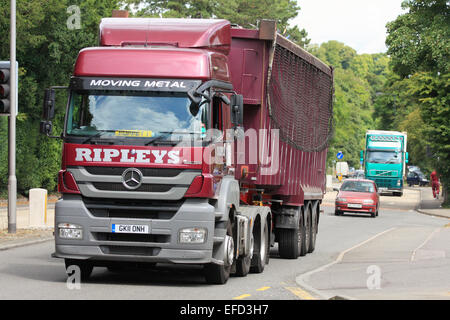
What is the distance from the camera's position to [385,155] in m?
62.4

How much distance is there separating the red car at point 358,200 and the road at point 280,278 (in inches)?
702

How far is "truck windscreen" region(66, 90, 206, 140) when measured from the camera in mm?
13141

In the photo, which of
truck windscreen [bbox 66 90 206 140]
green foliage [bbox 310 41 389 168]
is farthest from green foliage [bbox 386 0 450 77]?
truck windscreen [bbox 66 90 206 140]

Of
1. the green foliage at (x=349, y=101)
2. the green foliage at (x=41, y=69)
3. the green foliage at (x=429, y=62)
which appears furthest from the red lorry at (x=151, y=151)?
the green foliage at (x=349, y=101)

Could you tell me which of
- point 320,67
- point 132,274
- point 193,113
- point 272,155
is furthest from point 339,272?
point 320,67

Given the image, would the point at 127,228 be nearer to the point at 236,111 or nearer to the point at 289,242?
the point at 236,111

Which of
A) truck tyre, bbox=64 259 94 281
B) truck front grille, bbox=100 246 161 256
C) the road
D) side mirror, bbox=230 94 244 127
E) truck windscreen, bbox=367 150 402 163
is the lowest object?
the road

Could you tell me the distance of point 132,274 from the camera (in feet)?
50.4

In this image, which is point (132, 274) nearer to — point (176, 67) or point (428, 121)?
point (176, 67)

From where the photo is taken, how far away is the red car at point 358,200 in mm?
40500

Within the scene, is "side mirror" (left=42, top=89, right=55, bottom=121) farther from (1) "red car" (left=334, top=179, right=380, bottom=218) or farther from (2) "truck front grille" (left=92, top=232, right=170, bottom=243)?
(1) "red car" (left=334, top=179, right=380, bottom=218)

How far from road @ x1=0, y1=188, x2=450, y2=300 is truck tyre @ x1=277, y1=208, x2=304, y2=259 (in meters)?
0.23

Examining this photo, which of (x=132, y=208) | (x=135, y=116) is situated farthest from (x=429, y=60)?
(x=132, y=208)
